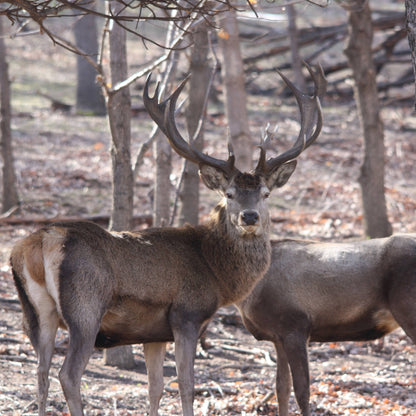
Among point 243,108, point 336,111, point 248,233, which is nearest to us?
point 248,233

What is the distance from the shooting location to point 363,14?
1198cm

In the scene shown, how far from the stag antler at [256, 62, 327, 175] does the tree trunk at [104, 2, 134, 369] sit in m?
1.84

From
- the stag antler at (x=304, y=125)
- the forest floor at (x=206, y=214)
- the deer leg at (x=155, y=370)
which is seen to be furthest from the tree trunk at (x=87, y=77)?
the deer leg at (x=155, y=370)

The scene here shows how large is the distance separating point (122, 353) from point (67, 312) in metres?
3.14

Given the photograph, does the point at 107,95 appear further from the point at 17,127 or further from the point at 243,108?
the point at 17,127

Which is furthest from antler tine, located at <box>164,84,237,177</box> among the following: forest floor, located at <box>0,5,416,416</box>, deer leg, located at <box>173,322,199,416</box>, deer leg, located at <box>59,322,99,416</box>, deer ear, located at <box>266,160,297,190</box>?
forest floor, located at <box>0,5,416,416</box>

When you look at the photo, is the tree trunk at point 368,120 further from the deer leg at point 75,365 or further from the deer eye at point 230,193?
the deer leg at point 75,365

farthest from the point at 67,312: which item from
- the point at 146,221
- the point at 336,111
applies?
the point at 336,111

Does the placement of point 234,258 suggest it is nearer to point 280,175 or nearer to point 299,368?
point 280,175

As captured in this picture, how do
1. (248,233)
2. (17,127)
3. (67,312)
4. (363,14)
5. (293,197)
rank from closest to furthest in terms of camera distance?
(67,312), (248,233), (363,14), (293,197), (17,127)

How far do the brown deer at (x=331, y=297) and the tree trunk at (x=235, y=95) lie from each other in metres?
3.12

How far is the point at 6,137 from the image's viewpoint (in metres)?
13.2

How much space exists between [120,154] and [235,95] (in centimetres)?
347

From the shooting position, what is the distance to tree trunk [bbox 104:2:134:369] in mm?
8289
